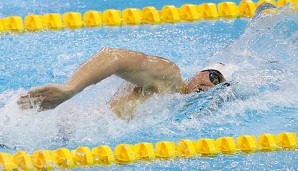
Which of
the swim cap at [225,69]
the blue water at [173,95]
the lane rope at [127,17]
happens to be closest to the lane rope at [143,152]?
the blue water at [173,95]

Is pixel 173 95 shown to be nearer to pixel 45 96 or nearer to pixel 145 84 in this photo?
pixel 145 84

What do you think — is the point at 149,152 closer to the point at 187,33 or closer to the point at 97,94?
the point at 97,94

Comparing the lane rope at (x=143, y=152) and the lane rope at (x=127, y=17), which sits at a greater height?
the lane rope at (x=127, y=17)

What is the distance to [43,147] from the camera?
329 centimetres

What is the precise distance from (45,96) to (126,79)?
48 cm

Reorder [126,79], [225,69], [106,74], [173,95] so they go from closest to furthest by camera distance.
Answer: [106,74] → [126,79] → [173,95] → [225,69]

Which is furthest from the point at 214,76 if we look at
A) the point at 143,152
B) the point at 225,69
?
the point at 143,152

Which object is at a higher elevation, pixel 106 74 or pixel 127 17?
pixel 127 17

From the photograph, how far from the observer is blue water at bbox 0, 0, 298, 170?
331 cm

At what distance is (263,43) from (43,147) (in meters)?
1.79

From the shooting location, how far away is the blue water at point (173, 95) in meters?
3.31

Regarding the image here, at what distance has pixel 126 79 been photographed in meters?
3.33

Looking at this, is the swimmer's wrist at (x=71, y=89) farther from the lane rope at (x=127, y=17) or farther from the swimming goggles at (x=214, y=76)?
the lane rope at (x=127, y=17)

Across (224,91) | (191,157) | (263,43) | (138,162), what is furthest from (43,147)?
(263,43)
